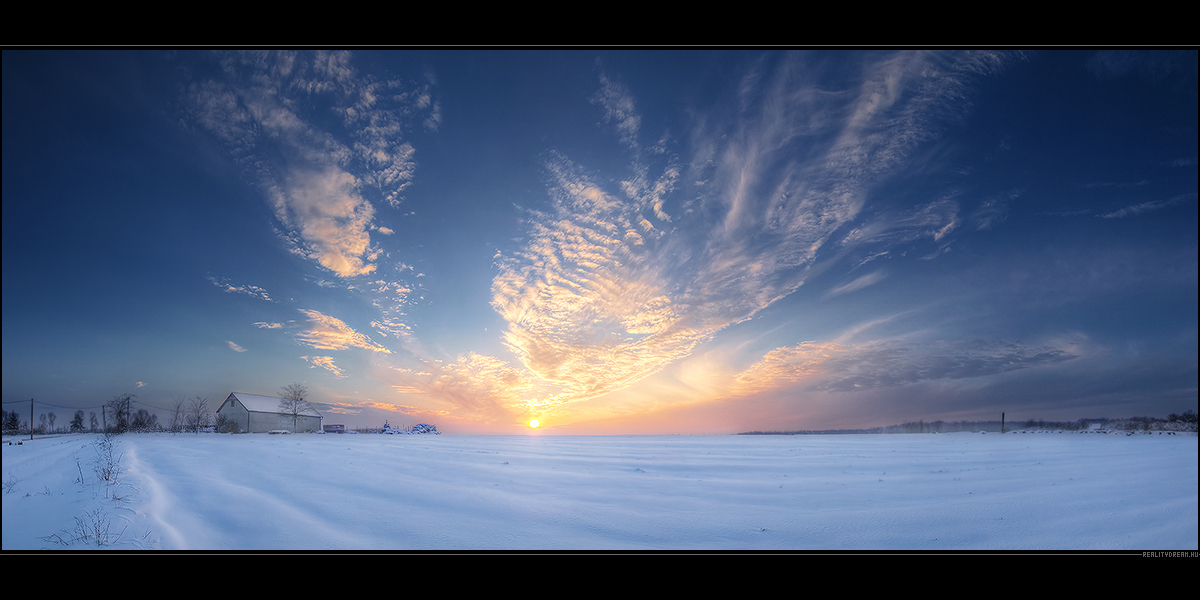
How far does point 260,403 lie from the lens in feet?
141

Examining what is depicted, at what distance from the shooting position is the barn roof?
41.6 m

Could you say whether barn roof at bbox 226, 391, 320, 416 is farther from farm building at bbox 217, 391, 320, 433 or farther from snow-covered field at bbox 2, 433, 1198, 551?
snow-covered field at bbox 2, 433, 1198, 551

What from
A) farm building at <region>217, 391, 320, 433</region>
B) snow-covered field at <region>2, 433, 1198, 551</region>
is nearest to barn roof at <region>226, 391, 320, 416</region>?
farm building at <region>217, 391, 320, 433</region>

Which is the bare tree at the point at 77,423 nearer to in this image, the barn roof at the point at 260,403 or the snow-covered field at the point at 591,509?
the barn roof at the point at 260,403

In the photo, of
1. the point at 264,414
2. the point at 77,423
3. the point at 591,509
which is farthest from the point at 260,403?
the point at 591,509

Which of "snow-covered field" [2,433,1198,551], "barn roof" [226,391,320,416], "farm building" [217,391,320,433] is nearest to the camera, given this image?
"snow-covered field" [2,433,1198,551]

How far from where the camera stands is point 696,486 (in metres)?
9.31

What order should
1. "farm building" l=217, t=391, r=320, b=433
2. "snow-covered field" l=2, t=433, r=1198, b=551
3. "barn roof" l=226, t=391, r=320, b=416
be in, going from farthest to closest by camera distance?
"barn roof" l=226, t=391, r=320, b=416 < "farm building" l=217, t=391, r=320, b=433 < "snow-covered field" l=2, t=433, r=1198, b=551

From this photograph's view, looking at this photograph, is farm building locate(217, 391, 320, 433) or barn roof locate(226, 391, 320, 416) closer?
farm building locate(217, 391, 320, 433)

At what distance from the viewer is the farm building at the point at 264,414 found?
40938 millimetres
